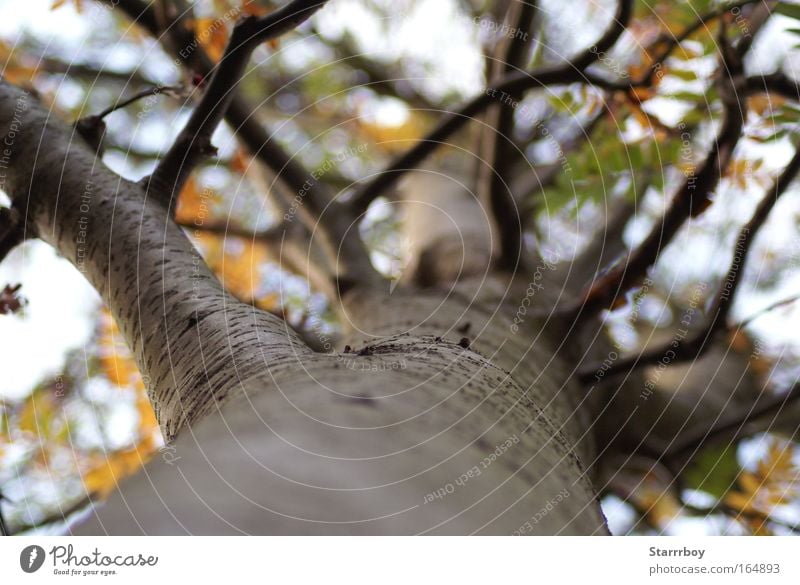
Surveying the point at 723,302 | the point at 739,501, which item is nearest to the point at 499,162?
the point at 723,302

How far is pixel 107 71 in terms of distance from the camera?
3.22 meters

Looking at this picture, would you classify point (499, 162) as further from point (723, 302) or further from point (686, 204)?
point (723, 302)

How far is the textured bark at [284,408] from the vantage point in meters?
0.57

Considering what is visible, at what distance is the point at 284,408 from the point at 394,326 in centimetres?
64

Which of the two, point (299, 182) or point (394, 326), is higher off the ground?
point (299, 182)

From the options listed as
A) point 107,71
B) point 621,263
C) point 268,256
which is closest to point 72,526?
point 621,263

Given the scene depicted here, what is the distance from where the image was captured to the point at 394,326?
4.26 feet

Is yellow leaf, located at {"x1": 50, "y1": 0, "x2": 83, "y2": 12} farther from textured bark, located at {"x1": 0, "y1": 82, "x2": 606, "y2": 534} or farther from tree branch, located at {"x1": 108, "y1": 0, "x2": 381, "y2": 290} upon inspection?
textured bark, located at {"x1": 0, "y1": 82, "x2": 606, "y2": 534}

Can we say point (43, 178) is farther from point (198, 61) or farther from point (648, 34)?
point (648, 34)

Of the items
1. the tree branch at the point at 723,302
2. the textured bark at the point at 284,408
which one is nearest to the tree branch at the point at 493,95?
the tree branch at the point at 723,302

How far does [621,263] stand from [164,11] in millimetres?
1327

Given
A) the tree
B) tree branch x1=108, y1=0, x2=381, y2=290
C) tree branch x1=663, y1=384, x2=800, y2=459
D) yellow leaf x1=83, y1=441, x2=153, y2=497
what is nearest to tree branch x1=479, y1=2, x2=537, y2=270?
the tree

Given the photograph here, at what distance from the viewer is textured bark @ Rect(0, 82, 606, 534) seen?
22.3 inches

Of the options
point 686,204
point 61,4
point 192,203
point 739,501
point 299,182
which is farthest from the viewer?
point 192,203
